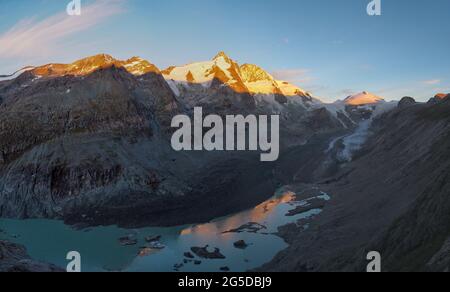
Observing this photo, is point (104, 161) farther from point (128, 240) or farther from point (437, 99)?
point (437, 99)

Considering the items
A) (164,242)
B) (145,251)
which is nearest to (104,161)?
(164,242)

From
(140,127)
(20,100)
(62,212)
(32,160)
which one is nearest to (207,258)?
(62,212)

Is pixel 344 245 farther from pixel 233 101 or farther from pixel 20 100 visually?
pixel 233 101

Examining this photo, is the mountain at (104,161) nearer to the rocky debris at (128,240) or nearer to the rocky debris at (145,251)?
the rocky debris at (128,240)

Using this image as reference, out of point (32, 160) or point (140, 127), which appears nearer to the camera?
point (32, 160)

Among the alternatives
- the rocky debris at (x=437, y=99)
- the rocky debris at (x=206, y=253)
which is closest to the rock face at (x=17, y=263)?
the rocky debris at (x=206, y=253)
